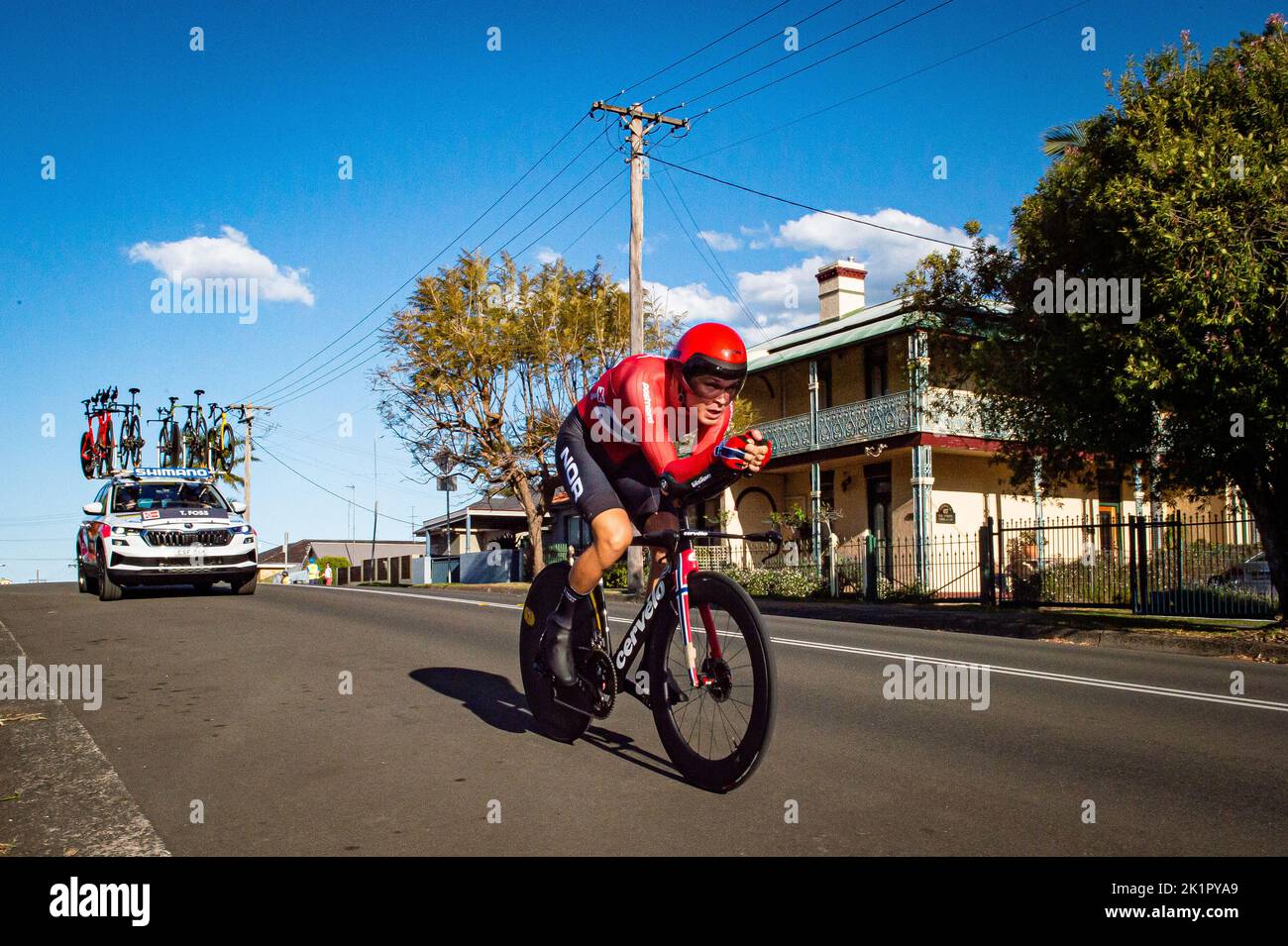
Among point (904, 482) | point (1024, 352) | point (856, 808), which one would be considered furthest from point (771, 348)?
point (856, 808)

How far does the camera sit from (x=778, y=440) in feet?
93.7

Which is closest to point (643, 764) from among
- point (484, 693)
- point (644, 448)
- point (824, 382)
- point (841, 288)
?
point (644, 448)

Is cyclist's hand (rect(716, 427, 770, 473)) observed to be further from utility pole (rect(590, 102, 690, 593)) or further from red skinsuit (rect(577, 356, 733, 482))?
utility pole (rect(590, 102, 690, 593))

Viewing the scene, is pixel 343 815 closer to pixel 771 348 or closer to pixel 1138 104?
pixel 1138 104

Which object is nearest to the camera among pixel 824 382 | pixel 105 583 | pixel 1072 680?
pixel 1072 680

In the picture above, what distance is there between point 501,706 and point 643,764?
1.62 m

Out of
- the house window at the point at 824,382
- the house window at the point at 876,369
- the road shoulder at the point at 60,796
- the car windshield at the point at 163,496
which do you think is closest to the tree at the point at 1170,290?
the road shoulder at the point at 60,796

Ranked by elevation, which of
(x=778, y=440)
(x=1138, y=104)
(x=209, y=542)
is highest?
(x=1138, y=104)

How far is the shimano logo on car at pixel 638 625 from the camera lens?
4.36 metres

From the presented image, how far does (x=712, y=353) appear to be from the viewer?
401 cm

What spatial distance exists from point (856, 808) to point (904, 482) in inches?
911

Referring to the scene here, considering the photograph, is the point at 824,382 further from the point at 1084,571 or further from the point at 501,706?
the point at 501,706

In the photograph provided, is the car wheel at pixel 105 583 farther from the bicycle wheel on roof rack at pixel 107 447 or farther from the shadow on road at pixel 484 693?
the bicycle wheel on roof rack at pixel 107 447

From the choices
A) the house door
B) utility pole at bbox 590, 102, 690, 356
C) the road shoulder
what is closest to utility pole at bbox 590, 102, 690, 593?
utility pole at bbox 590, 102, 690, 356
